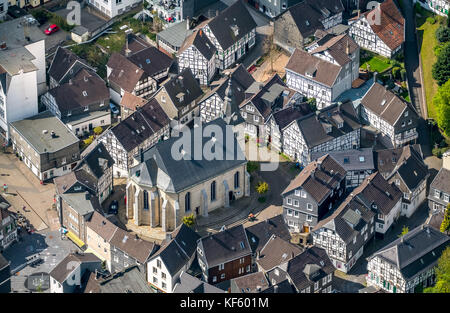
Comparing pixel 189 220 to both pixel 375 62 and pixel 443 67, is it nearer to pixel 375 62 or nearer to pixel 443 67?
pixel 375 62

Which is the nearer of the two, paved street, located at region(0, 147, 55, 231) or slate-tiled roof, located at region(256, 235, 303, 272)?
slate-tiled roof, located at region(256, 235, 303, 272)

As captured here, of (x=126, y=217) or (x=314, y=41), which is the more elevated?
(x=314, y=41)

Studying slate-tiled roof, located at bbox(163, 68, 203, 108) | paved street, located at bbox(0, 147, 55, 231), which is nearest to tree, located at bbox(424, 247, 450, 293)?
slate-tiled roof, located at bbox(163, 68, 203, 108)

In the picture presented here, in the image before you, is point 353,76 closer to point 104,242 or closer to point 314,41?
point 314,41

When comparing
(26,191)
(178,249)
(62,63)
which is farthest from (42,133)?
(178,249)

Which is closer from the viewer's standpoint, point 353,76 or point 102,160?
point 102,160

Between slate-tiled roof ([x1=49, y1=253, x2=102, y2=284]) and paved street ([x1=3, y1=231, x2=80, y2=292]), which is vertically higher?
slate-tiled roof ([x1=49, y1=253, x2=102, y2=284])

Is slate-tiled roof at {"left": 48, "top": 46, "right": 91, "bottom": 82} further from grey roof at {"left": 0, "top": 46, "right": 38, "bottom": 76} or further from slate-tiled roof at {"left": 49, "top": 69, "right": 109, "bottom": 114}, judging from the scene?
grey roof at {"left": 0, "top": 46, "right": 38, "bottom": 76}

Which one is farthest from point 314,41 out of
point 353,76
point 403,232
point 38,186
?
point 38,186
